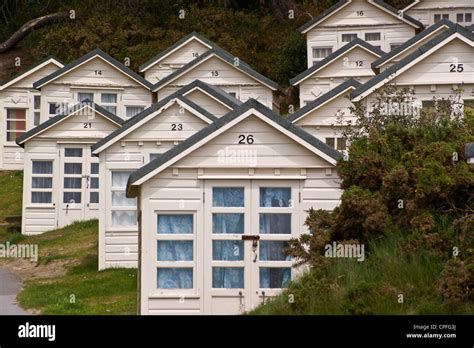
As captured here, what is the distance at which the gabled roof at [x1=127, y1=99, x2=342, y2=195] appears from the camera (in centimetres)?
2297

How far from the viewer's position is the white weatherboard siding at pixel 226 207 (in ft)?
75.1

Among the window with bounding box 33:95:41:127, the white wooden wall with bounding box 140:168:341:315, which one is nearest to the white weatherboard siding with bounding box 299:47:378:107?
the window with bounding box 33:95:41:127

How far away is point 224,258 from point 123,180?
8.56 metres

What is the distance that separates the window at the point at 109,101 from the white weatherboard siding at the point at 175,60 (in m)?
5.07

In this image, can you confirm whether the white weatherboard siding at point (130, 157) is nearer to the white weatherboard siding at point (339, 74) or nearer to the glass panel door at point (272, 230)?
the glass panel door at point (272, 230)

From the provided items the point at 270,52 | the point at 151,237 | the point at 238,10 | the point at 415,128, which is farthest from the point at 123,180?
the point at 238,10

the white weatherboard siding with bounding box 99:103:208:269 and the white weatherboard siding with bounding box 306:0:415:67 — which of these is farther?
the white weatherboard siding with bounding box 306:0:415:67

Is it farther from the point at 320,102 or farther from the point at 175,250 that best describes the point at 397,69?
the point at 175,250

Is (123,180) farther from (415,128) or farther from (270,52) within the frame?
(270,52)

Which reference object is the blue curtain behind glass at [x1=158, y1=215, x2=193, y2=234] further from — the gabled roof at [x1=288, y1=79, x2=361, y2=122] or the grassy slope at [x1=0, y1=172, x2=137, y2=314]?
the gabled roof at [x1=288, y1=79, x2=361, y2=122]

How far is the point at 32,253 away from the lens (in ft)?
110

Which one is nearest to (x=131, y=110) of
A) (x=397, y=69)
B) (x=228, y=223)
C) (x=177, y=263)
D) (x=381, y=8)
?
(x=381, y=8)

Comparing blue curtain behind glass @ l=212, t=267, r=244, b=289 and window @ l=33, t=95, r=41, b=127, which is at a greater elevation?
window @ l=33, t=95, r=41, b=127

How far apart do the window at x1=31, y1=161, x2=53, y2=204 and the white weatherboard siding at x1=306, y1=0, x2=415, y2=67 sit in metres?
15.1
